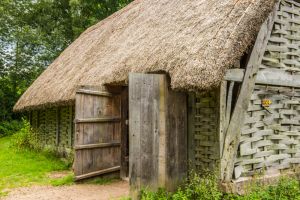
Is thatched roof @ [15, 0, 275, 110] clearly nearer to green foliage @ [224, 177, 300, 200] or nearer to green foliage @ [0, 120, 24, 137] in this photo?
green foliage @ [224, 177, 300, 200]

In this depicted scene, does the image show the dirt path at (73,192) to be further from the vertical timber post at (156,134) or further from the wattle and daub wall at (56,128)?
the wattle and daub wall at (56,128)

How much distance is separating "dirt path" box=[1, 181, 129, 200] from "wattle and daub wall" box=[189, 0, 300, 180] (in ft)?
6.39

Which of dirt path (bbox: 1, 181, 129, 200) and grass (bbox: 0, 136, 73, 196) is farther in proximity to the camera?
grass (bbox: 0, 136, 73, 196)

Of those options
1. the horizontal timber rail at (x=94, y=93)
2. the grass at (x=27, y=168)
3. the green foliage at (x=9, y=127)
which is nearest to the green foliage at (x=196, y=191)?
the horizontal timber rail at (x=94, y=93)

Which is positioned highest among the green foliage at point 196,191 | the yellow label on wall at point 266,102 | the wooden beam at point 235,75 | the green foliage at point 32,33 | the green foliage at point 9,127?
the green foliage at point 32,33

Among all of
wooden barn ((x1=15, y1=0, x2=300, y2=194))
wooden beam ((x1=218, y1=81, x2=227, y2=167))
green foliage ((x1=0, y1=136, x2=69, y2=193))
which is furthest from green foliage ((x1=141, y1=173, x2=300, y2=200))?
green foliage ((x1=0, y1=136, x2=69, y2=193))

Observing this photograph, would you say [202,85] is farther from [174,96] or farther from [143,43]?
[143,43]

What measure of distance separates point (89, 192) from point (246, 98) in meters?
3.71

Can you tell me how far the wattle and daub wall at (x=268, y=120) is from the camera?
6.01 meters

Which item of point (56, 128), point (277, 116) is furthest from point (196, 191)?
point (56, 128)

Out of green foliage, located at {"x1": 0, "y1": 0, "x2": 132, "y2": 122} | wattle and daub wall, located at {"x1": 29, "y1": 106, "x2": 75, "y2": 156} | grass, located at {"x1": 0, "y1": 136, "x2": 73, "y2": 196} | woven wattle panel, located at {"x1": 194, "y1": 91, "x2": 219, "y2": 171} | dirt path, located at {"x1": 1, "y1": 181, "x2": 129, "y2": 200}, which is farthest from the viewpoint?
green foliage, located at {"x1": 0, "y1": 0, "x2": 132, "y2": 122}

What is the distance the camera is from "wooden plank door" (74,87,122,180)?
8.05 metres

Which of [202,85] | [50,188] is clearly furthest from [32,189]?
[202,85]

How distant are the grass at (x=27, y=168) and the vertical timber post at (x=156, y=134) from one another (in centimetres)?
279
